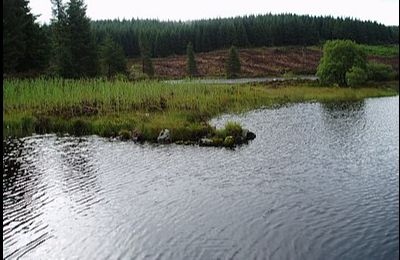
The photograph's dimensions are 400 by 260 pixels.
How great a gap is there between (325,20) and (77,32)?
141m

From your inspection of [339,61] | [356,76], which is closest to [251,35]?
[339,61]

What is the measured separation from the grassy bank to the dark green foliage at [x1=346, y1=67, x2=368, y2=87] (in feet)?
47.1

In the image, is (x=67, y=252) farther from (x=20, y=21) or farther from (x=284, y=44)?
(x=284, y=44)

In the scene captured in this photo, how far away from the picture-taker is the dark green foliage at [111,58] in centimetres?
6481

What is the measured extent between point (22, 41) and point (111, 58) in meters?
16.5

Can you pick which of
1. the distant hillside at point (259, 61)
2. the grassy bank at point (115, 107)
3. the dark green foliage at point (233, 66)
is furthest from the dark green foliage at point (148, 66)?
the grassy bank at point (115, 107)

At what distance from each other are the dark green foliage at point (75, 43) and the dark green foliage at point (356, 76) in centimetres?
3307

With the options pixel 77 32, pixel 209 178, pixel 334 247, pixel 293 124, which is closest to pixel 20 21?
pixel 77 32

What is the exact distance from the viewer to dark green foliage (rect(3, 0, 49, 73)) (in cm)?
4925

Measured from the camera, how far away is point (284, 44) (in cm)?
15875

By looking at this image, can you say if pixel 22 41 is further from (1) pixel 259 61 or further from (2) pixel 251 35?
(2) pixel 251 35

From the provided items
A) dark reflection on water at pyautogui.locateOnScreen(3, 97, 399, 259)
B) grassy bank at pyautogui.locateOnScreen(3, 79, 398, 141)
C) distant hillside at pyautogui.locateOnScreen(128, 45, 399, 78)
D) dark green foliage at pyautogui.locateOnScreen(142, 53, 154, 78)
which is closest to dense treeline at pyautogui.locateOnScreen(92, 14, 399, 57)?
distant hillside at pyautogui.locateOnScreen(128, 45, 399, 78)

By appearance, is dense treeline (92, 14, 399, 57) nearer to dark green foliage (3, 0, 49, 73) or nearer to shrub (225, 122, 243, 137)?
dark green foliage (3, 0, 49, 73)

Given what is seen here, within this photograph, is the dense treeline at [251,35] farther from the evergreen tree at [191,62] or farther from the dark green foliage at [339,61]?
the dark green foliage at [339,61]
